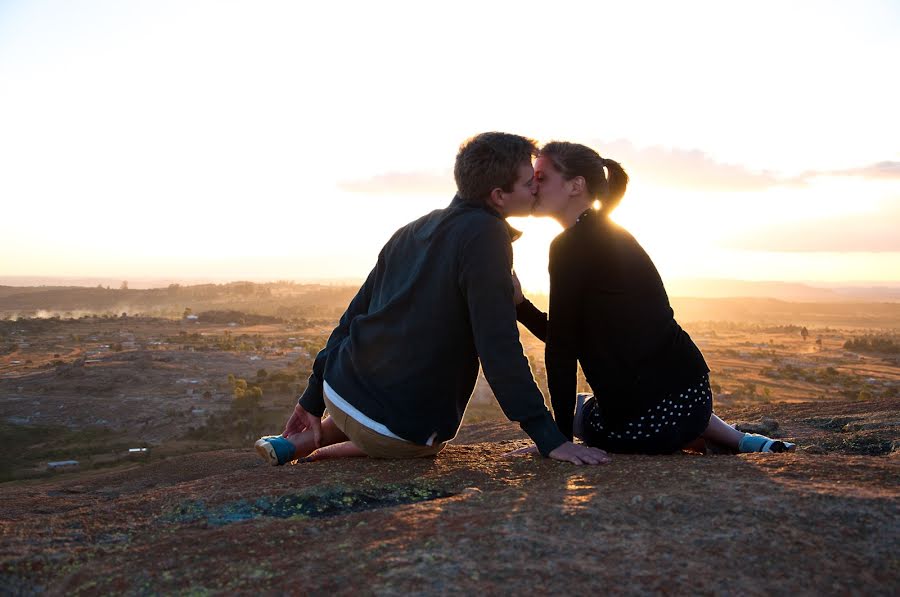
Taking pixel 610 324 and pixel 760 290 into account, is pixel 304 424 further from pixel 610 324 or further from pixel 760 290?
pixel 760 290

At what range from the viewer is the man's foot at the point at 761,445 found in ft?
13.1

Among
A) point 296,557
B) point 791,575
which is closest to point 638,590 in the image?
point 791,575

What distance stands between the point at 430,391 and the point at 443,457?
57 cm

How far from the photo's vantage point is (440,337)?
12.2 ft

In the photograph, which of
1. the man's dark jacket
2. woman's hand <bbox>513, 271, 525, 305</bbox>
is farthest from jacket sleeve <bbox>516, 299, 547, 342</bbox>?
the man's dark jacket

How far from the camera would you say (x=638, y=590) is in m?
2.03

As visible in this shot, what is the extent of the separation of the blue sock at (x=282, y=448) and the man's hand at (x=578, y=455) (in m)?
1.58

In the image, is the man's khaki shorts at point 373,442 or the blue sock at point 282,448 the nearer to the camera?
the man's khaki shorts at point 373,442

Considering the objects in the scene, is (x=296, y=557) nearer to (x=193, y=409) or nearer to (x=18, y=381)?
(x=193, y=409)

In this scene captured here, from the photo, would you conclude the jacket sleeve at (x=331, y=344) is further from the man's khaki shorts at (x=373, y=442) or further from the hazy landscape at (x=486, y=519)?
the hazy landscape at (x=486, y=519)

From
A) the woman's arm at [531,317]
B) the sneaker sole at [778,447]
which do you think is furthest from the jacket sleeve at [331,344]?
the sneaker sole at [778,447]

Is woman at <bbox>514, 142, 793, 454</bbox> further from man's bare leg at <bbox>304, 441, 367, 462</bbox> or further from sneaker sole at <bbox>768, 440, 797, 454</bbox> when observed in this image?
man's bare leg at <bbox>304, 441, 367, 462</bbox>

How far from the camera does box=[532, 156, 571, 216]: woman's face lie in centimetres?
374

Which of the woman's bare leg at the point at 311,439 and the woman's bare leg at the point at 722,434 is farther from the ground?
the woman's bare leg at the point at 722,434
